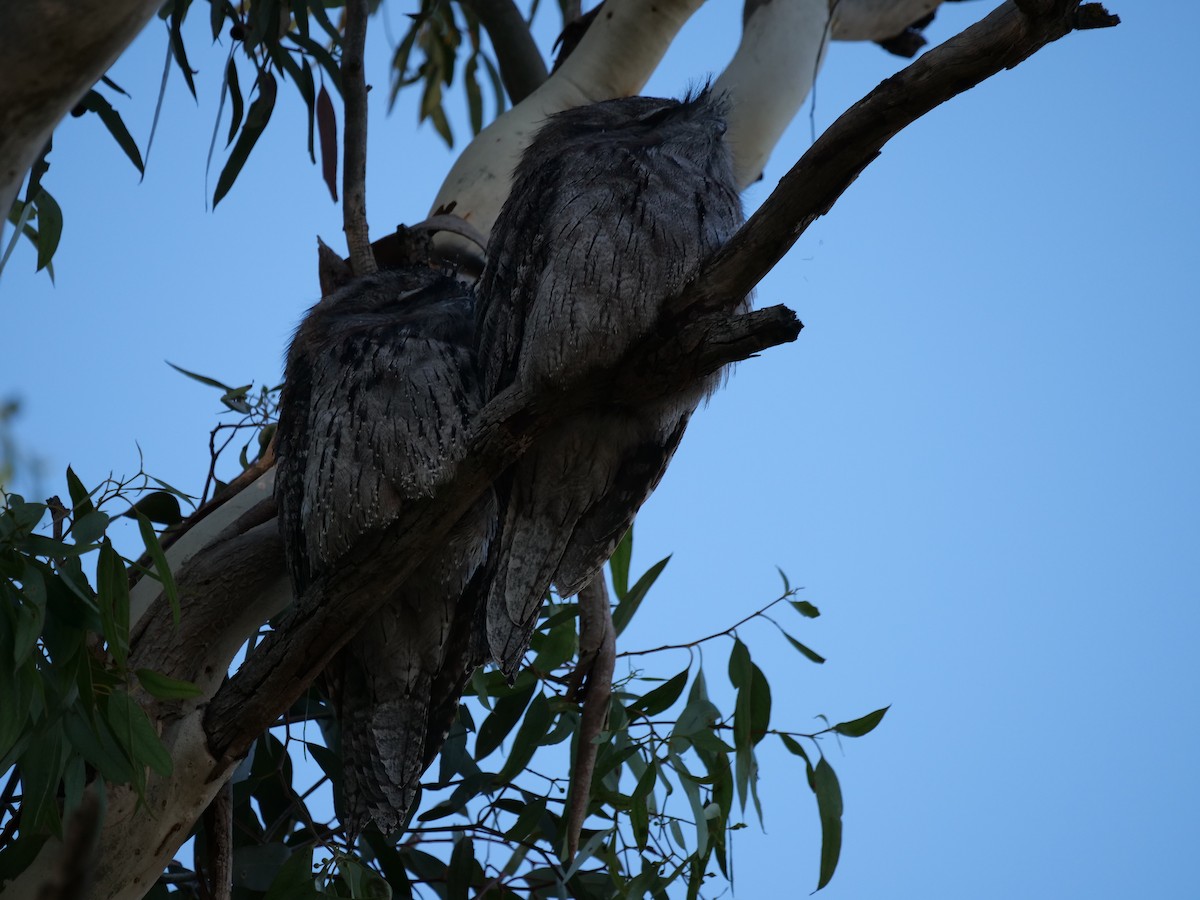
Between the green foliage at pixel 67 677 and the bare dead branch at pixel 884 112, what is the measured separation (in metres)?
0.98

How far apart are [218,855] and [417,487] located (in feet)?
2.49

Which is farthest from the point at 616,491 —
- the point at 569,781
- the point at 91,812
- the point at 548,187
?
the point at 91,812

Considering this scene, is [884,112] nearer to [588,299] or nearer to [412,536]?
[588,299]

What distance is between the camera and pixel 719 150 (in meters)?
2.03

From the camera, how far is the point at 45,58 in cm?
103

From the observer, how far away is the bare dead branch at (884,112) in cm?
139

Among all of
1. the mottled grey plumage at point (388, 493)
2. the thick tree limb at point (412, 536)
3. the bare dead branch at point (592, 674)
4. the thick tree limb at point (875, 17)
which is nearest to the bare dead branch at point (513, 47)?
the thick tree limb at point (875, 17)

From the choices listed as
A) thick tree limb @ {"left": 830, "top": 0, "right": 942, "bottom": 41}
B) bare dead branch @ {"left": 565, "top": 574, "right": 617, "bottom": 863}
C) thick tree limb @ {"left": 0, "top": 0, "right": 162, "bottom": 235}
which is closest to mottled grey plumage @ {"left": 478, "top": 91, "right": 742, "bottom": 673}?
bare dead branch @ {"left": 565, "top": 574, "right": 617, "bottom": 863}

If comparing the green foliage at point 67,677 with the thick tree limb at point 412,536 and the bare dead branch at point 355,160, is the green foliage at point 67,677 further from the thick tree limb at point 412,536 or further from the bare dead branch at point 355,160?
the bare dead branch at point 355,160

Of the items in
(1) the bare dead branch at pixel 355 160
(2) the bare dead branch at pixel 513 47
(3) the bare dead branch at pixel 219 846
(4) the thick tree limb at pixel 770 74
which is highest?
(2) the bare dead branch at pixel 513 47

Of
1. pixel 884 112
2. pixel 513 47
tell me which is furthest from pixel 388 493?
pixel 513 47

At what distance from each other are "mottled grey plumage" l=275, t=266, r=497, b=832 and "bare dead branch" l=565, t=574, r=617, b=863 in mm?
306

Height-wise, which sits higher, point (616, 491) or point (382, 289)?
point (382, 289)

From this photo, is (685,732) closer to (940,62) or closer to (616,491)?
(616,491)
